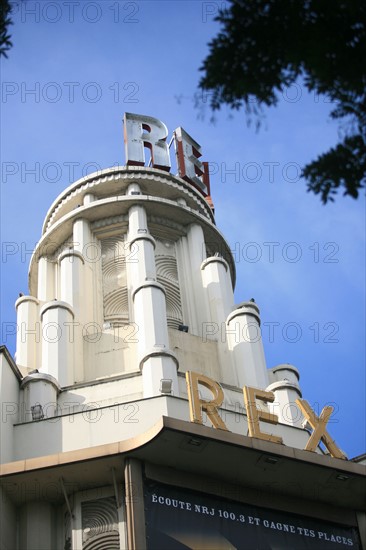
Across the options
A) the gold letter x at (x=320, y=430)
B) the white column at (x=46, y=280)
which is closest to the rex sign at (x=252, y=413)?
the gold letter x at (x=320, y=430)

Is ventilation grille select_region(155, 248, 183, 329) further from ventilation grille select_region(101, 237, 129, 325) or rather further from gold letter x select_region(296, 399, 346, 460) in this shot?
gold letter x select_region(296, 399, 346, 460)

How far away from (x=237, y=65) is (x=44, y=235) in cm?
2965

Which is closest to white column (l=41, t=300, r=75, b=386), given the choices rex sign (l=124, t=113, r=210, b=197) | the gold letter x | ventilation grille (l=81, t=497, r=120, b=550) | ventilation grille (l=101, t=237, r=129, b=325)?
ventilation grille (l=101, t=237, r=129, b=325)

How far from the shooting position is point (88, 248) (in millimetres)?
41812

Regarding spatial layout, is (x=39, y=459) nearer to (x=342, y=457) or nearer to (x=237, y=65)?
(x=342, y=457)

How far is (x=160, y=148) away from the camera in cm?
4672

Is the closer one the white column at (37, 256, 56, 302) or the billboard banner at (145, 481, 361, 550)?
the billboard banner at (145, 481, 361, 550)

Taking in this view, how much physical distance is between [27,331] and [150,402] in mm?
9468

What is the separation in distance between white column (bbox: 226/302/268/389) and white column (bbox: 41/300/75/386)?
6033 millimetres

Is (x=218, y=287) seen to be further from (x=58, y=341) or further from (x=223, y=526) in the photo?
(x=223, y=526)

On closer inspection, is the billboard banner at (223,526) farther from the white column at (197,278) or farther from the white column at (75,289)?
the white column at (197,278)

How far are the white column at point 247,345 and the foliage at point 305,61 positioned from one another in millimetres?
22650

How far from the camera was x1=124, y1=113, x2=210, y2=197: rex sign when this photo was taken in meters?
45.7

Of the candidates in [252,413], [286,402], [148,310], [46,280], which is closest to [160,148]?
[46,280]
